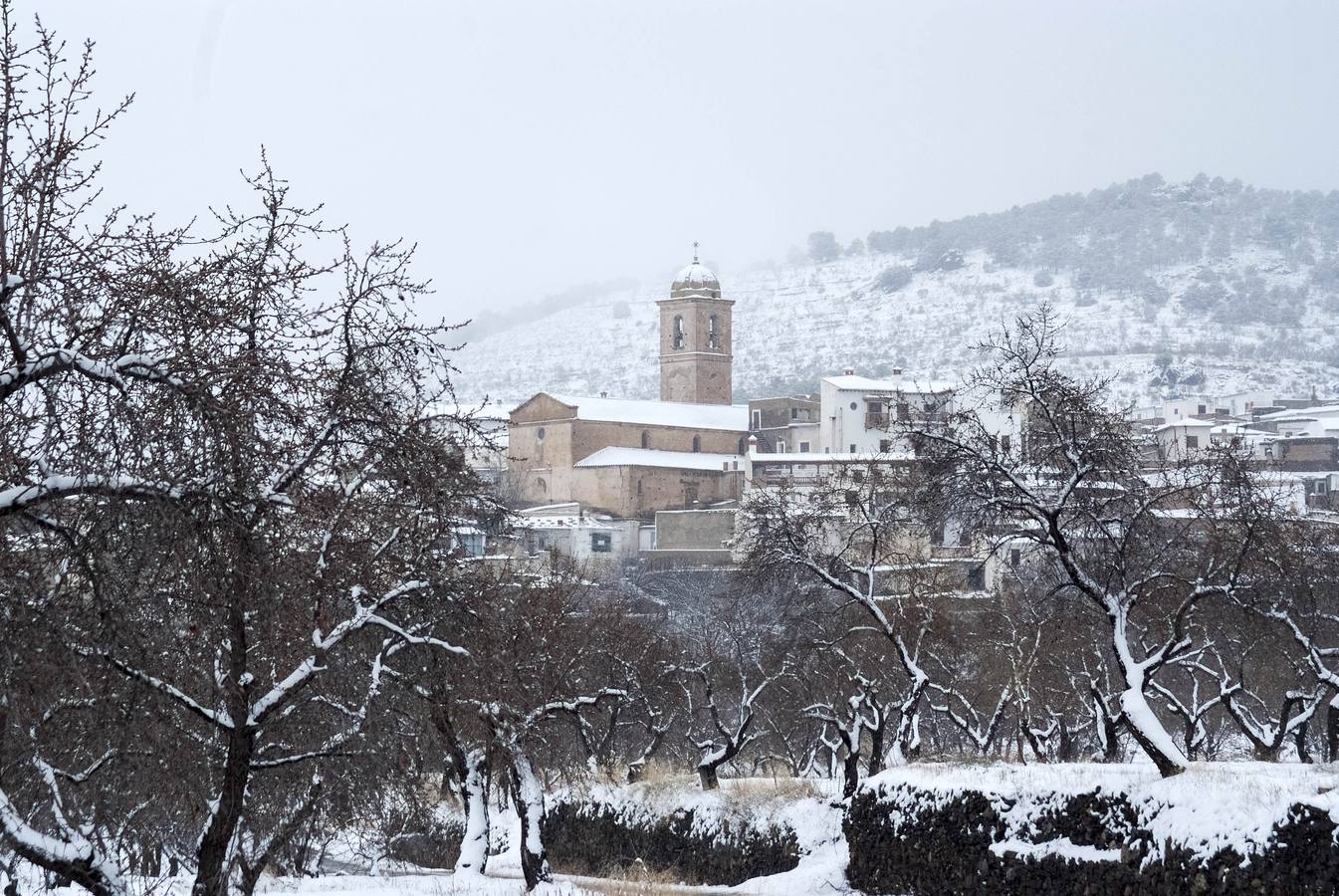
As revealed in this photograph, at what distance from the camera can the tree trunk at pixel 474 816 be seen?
22.0 metres

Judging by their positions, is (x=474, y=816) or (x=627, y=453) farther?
(x=627, y=453)

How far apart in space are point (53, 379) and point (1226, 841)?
1138cm

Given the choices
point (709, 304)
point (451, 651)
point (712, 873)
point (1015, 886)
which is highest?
point (709, 304)

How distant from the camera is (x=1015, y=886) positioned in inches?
731

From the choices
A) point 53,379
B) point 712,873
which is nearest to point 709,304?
point 712,873

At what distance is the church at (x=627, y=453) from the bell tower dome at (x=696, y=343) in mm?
5746

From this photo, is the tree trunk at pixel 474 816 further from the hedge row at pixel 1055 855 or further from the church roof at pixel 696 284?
the church roof at pixel 696 284

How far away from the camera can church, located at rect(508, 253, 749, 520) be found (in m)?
111

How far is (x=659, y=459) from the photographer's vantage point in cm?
11400

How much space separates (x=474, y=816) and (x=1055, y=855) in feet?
28.1

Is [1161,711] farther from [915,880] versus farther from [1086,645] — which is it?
[915,880]

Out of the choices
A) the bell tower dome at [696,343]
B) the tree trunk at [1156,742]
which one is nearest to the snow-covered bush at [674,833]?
the tree trunk at [1156,742]

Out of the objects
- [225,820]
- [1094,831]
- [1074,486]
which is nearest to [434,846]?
[1074,486]

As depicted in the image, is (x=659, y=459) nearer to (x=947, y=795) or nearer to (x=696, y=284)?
(x=696, y=284)
